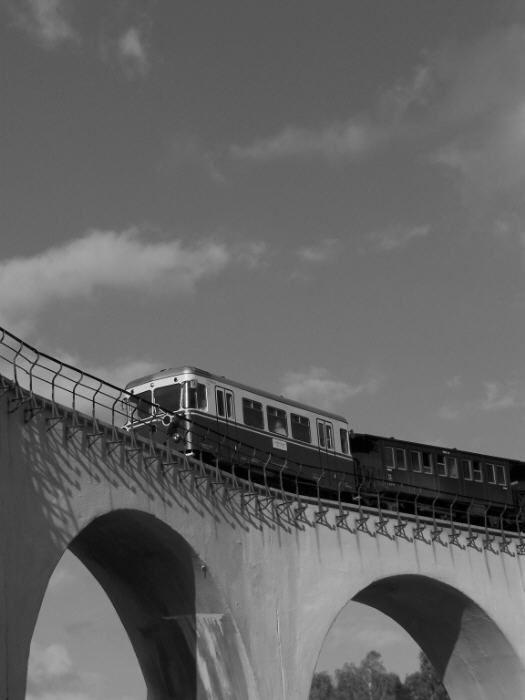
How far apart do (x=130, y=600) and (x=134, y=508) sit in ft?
16.3

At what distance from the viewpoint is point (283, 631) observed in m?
28.5

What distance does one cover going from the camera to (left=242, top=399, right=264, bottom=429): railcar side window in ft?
108

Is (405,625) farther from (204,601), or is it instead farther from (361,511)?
(204,601)

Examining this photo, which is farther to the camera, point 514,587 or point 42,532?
point 514,587

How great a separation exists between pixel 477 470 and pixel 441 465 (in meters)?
2.18

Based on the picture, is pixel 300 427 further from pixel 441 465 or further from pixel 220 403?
pixel 441 465

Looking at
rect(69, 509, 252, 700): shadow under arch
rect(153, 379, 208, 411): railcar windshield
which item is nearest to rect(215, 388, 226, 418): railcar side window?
rect(153, 379, 208, 411): railcar windshield

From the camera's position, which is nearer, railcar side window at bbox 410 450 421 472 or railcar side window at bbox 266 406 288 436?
railcar side window at bbox 266 406 288 436

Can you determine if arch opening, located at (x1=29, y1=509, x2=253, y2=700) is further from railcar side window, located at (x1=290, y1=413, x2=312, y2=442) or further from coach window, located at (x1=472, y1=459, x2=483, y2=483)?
coach window, located at (x1=472, y1=459, x2=483, y2=483)

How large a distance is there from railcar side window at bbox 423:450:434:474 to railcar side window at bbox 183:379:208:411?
491 inches

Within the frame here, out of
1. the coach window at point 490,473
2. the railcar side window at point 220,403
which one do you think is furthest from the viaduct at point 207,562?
the coach window at point 490,473

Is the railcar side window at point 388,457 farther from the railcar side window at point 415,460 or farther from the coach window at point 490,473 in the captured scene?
the coach window at point 490,473

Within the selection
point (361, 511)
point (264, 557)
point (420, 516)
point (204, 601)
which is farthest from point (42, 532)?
point (420, 516)

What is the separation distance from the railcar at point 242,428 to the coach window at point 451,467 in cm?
668
